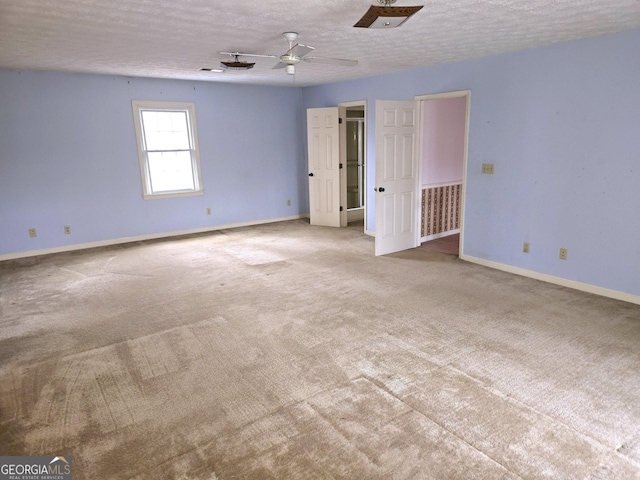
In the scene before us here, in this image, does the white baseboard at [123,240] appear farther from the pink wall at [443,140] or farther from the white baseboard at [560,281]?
the white baseboard at [560,281]

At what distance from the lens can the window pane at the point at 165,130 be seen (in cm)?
642

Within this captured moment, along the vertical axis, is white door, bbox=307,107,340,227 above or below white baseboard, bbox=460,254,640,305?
above

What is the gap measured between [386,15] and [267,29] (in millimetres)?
1376

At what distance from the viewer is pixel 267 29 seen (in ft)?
11.2

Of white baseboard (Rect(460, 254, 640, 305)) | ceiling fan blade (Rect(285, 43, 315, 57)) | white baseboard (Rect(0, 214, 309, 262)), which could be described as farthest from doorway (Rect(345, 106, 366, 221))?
ceiling fan blade (Rect(285, 43, 315, 57))

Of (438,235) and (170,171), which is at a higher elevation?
(170,171)

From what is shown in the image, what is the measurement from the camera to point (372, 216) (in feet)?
21.9

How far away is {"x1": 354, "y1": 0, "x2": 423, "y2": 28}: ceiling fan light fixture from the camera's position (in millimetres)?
2328

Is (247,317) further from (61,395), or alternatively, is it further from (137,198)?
(137,198)

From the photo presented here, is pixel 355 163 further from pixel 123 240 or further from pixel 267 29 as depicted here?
pixel 267 29


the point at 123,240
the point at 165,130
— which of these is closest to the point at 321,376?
the point at 123,240

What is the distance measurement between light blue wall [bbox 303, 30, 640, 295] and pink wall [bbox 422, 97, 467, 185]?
0.71 meters

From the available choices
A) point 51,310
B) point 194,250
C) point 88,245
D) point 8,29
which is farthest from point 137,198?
point 8,29

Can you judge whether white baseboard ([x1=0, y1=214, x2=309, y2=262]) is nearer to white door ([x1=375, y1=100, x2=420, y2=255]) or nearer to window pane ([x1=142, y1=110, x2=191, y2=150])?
window pane ([x1=142, y1=110, x2=191, y2=150])
